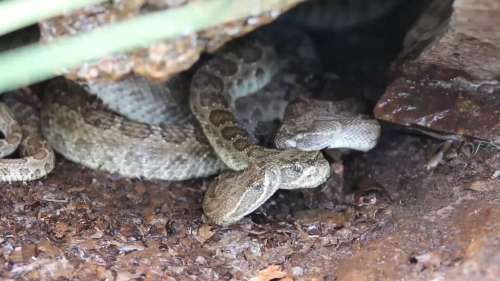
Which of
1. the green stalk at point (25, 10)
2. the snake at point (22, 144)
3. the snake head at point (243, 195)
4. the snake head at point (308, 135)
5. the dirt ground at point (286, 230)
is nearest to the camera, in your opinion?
the green stalk at point (25, 10)

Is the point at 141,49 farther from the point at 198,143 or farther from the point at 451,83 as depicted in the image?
the point at 451,83

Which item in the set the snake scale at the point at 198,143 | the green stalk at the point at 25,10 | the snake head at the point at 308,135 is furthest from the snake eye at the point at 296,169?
the green stalk at the point at 25,10

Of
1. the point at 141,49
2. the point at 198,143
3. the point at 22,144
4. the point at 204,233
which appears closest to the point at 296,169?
the point at 204,233

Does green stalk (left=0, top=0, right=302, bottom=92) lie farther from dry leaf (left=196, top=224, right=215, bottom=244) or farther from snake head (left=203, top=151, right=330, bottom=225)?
dry leaf (left=196, top=224, right=215, bottom=244)

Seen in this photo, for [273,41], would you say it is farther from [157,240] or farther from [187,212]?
[157,240]

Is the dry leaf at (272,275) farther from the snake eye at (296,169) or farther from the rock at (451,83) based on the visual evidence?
the rock at (451,83)

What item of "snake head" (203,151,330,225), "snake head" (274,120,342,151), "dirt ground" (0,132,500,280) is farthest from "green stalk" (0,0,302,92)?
"snake head" (274,120,342,151)
